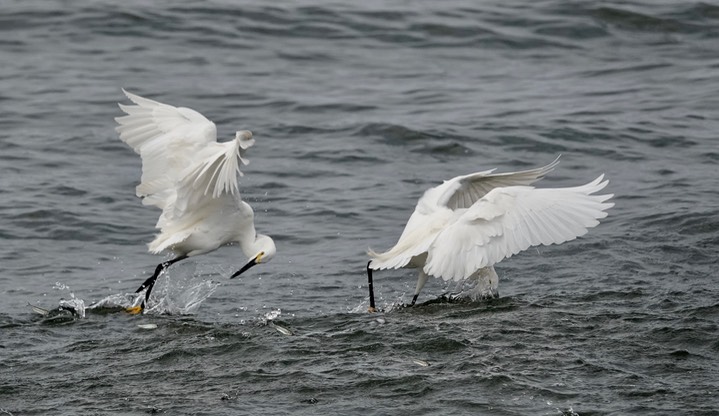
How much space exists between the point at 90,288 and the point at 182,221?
990 mm

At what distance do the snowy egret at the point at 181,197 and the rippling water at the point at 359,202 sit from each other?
406 mm

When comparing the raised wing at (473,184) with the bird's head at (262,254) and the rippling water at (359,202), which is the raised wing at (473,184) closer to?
Result: the rippling water at (359,202)

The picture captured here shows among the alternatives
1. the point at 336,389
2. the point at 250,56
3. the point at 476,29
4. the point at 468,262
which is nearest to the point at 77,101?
the point at 250,56

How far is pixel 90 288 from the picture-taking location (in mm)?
9266

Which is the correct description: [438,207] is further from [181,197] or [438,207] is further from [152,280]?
[152,280]

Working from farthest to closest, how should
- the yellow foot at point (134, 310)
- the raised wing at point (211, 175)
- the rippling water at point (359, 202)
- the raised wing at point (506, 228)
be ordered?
the yellow foot at point (134, 310) → the raised wing at point (506, 228) → the raised wing at point (211, 175) → the rippling water at point (359, 202)

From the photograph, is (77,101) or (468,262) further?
(77,101)

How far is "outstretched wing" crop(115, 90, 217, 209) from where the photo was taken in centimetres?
890

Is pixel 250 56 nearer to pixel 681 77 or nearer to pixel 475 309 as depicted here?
pixel 681 77

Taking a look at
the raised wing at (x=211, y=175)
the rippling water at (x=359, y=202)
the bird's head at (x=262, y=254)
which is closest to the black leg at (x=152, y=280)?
the rippling water at (x=359, y=202)

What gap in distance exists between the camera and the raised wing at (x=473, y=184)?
862 centimetres

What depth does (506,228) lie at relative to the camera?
25.5 ft

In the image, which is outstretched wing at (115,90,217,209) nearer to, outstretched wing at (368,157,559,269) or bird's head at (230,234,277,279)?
bird's head at (230,234,277,279)

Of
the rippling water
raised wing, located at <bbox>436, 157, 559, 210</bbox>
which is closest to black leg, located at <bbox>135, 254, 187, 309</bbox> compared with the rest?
the rippling water
